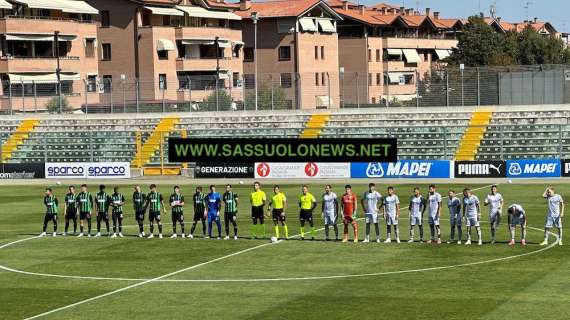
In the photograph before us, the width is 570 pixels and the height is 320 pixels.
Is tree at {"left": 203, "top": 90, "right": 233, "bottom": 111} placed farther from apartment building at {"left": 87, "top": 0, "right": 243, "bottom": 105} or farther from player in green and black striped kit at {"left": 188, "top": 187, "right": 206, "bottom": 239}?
player in green and black striped kit at {"left": 188, "top": 187, "right": 206, "bottom": 239}

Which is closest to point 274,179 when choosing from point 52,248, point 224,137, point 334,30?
point 224,137

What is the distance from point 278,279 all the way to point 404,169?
115ft

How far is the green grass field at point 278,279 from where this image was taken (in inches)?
1040

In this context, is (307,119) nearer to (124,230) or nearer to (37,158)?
(37,158)

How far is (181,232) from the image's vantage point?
4222 centimetres

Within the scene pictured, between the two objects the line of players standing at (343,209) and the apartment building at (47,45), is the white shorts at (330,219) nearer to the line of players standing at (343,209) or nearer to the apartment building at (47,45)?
→ the line of players standing at (343,209)

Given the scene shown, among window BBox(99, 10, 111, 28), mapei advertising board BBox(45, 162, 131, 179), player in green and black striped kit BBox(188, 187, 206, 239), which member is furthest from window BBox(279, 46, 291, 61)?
player in green and black striped kit BBox(188, 187, 206, 239)

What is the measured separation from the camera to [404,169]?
65.1 m

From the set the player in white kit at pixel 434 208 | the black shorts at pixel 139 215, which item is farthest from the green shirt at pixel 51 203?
the player in white kit at pixel 434 208

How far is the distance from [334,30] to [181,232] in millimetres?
83917

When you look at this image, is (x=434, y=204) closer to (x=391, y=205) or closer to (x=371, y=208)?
(x=391, y=205)

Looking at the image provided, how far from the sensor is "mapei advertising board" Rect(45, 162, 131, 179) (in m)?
70.2

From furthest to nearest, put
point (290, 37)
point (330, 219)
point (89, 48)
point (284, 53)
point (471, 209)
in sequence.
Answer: point (284, 53) < point (290, 37) < point (89, 48) < point (330, 219) < point (471, 209)

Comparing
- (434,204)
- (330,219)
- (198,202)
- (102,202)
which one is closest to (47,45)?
(102,202)
